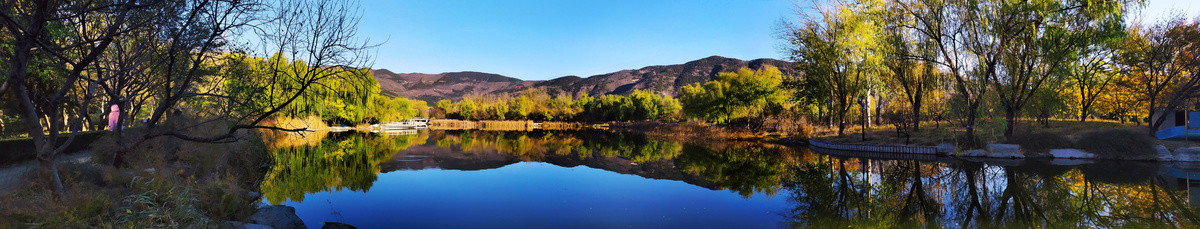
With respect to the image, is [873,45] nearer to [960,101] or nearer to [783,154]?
[960,101]

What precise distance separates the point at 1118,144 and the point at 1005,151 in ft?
10.2

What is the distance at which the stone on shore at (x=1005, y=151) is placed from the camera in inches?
680

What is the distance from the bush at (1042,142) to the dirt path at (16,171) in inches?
993

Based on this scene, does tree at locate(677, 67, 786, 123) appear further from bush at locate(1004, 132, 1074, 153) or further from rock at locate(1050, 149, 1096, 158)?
rock at locate(1050, 149, 1096, 158)

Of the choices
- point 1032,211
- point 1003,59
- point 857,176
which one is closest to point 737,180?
point 857,176

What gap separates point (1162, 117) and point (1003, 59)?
7.80 m

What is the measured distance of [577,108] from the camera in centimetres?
8531

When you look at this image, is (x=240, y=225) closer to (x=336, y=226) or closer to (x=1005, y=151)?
(x=336, y=226)

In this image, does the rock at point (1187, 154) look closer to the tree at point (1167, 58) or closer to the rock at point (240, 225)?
the tree at point (1167, 58)

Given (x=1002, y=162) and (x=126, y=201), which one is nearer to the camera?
(x=126, y=201)

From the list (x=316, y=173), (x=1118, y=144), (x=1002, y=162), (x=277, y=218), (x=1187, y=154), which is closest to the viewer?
(x=277, y=218)

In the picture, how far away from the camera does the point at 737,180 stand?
43.5 feet

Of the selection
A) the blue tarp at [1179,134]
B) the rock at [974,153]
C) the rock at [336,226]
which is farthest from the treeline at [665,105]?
the rock at [336,226]

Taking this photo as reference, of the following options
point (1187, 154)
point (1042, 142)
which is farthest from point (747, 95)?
point (1187, 154)
